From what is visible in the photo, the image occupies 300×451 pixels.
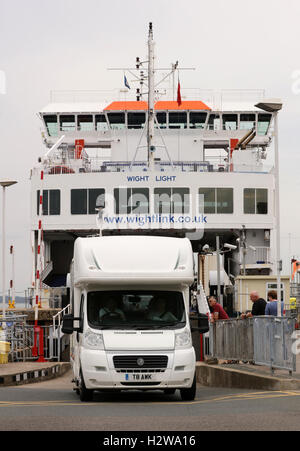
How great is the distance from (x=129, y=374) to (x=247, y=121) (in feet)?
133

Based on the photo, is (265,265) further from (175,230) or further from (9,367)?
(9,367)

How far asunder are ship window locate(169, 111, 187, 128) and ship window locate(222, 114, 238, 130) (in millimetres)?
2594

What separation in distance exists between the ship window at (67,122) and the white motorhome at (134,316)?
128 feet

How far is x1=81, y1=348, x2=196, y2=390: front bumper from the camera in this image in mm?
13875

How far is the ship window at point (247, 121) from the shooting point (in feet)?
175

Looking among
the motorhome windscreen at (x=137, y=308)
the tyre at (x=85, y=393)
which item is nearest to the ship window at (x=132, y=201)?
the motorhome windscreen at (x=137, y=308)

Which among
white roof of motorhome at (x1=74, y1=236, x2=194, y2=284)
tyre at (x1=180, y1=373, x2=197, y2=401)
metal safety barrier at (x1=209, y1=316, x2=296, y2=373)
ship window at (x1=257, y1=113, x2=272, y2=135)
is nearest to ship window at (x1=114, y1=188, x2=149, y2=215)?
ship window at (x1=257, y1=113, x2=272, y2=135)

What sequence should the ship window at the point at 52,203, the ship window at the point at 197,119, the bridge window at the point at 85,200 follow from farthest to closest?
the ship window at the point at 197,119
the ship window at the point at 52,203
the bridge window at the point at 85,200

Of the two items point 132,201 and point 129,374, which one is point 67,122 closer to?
point 132,201

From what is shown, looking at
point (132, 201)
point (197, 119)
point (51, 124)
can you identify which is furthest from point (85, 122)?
point (132, 201)

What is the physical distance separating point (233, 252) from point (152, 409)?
36018 millimetres

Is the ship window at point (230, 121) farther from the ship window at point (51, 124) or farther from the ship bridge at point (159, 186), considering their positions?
the ship window at point (51, 124)
